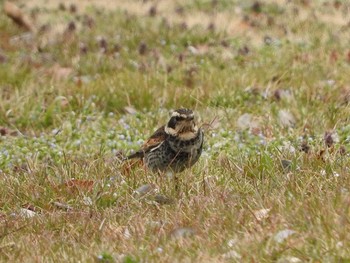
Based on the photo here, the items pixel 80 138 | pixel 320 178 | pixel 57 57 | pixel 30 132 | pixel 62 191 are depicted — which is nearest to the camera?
pixel 320 178

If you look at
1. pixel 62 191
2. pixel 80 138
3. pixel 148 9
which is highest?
pixel 62 191

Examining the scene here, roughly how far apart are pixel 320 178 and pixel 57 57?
6.48 meters

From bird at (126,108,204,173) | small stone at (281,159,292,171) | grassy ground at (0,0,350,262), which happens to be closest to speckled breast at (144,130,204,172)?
bird at (126,108,204,173)

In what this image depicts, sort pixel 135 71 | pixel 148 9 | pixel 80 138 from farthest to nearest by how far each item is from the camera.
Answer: pixel 148 9 < pixel 135 71 < pixel 80 138

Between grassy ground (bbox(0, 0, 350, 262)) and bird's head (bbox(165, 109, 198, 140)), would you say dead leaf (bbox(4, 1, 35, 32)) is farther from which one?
bird's head (bbox(165, 109, 198, 140))

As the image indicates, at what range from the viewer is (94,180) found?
6.49m

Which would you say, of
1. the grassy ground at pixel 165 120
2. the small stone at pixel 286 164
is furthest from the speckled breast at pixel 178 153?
the small stone at pixel 286 164

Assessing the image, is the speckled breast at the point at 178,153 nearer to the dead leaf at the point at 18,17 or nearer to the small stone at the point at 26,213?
the small stone at the point at 26,213

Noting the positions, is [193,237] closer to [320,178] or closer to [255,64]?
[320,178]

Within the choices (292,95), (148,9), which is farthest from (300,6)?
(292,95)

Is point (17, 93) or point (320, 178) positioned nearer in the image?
point (320, 178)

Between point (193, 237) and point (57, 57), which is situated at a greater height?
point (193, 237)

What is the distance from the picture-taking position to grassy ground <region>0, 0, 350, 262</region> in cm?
513

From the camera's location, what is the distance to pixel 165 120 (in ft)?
28.8
